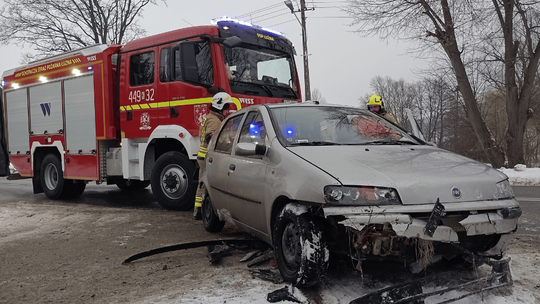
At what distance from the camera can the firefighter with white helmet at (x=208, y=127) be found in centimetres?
626

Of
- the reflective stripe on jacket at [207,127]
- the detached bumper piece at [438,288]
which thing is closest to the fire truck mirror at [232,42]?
the reflective stripe on jacket at [207,127]

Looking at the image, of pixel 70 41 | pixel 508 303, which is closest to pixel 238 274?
pixel 508 303

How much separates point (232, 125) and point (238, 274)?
1.85 m

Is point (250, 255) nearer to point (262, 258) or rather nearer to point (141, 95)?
point (262, 258)

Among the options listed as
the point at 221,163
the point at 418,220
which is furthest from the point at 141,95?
the point at 418,220

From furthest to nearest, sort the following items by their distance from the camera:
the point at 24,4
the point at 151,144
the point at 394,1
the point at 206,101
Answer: the point at 24,4 < the point at 394,1 < the point at 151,144 < the point at 206,101

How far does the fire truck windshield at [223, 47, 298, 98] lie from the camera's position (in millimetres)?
7148

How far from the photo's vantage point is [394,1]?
56.0 feet

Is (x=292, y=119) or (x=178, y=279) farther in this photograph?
(x=292, y=119)

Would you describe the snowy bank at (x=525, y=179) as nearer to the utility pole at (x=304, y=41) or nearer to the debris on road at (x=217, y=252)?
the debris on road at (x=217, y=252)

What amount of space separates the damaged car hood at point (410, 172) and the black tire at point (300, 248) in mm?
403

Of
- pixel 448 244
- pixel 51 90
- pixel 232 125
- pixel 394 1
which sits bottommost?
pixel 448 244

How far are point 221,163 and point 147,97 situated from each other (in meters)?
3.32

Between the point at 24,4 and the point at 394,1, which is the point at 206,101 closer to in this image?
the point at 394,1
